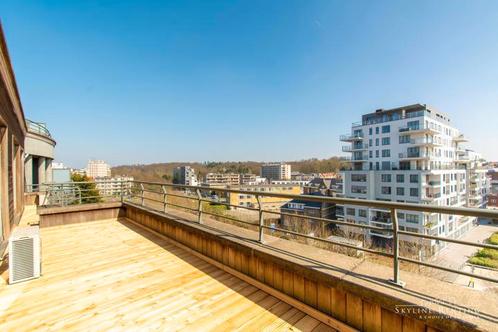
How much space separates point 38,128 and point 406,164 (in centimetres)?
3833

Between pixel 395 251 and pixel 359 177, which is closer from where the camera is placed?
pixel 395 251

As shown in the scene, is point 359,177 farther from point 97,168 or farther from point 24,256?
point 97,168

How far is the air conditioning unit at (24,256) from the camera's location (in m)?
3.07

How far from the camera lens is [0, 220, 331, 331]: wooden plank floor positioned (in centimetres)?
218

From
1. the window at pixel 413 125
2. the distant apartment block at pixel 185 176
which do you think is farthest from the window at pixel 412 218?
the distant apartment block at pixel 185 176

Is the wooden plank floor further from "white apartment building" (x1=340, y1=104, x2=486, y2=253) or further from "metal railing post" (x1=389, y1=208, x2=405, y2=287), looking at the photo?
"white apartment building" (x1=340, y1=104, x2=486, y2=253)

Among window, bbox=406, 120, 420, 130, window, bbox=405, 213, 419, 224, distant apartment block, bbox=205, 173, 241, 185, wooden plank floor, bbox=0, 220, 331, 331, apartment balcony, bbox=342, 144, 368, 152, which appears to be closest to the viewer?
wooden plank floor, bbox=0, 220, 331, 331

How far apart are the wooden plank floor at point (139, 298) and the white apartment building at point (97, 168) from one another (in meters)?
97.1

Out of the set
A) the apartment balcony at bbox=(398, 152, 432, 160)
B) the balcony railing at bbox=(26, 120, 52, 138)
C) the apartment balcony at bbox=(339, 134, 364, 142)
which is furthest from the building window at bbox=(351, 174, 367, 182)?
the balcony railing at bbox=(26, 120, 52, 138)

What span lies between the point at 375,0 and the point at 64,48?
37.8 ft

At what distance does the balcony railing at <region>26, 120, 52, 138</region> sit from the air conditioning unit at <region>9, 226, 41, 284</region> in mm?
14231

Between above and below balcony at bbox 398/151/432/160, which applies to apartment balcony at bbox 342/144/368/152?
above

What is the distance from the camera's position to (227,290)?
2.83 meters

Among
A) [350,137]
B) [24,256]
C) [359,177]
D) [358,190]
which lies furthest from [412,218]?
[24,256]
